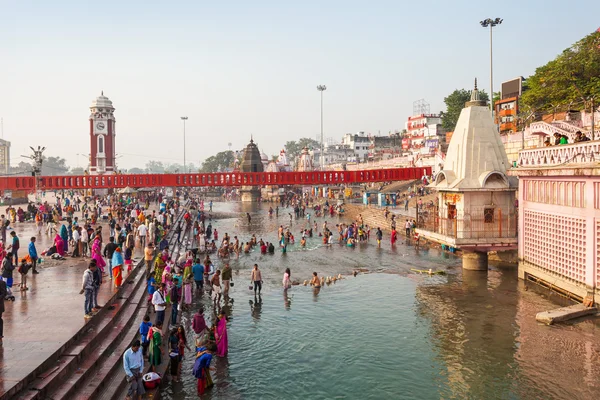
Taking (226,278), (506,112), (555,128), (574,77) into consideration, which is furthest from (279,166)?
(226,278)

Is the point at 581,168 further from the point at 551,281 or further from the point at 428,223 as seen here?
the point at 428,223

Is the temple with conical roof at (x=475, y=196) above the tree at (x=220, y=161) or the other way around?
the other way around

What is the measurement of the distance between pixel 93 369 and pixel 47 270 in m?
8.86

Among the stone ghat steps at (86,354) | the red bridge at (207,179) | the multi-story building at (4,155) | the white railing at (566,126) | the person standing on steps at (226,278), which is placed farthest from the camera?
the multi-story building at (4,155)

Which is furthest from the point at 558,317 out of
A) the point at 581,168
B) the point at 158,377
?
the point at 158,377

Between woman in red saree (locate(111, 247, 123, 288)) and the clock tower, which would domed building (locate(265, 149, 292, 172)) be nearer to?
the clock tower

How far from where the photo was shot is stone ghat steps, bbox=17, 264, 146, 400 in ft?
27.0

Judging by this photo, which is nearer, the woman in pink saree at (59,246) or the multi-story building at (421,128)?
the woman in pink saree at (59,246)

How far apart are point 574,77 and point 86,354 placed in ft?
130

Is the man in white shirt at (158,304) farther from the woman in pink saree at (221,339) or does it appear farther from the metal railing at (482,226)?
the metal railing at (482,226)

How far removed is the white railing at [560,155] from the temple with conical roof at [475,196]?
6.08ft

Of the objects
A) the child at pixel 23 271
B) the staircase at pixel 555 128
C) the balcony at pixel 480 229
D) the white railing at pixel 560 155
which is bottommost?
the child at pixel 23 271

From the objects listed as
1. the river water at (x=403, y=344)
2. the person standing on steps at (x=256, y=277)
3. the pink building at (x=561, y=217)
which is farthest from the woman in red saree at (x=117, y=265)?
the pink building at (x=561, y=217)

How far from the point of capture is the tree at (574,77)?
37.0 m
